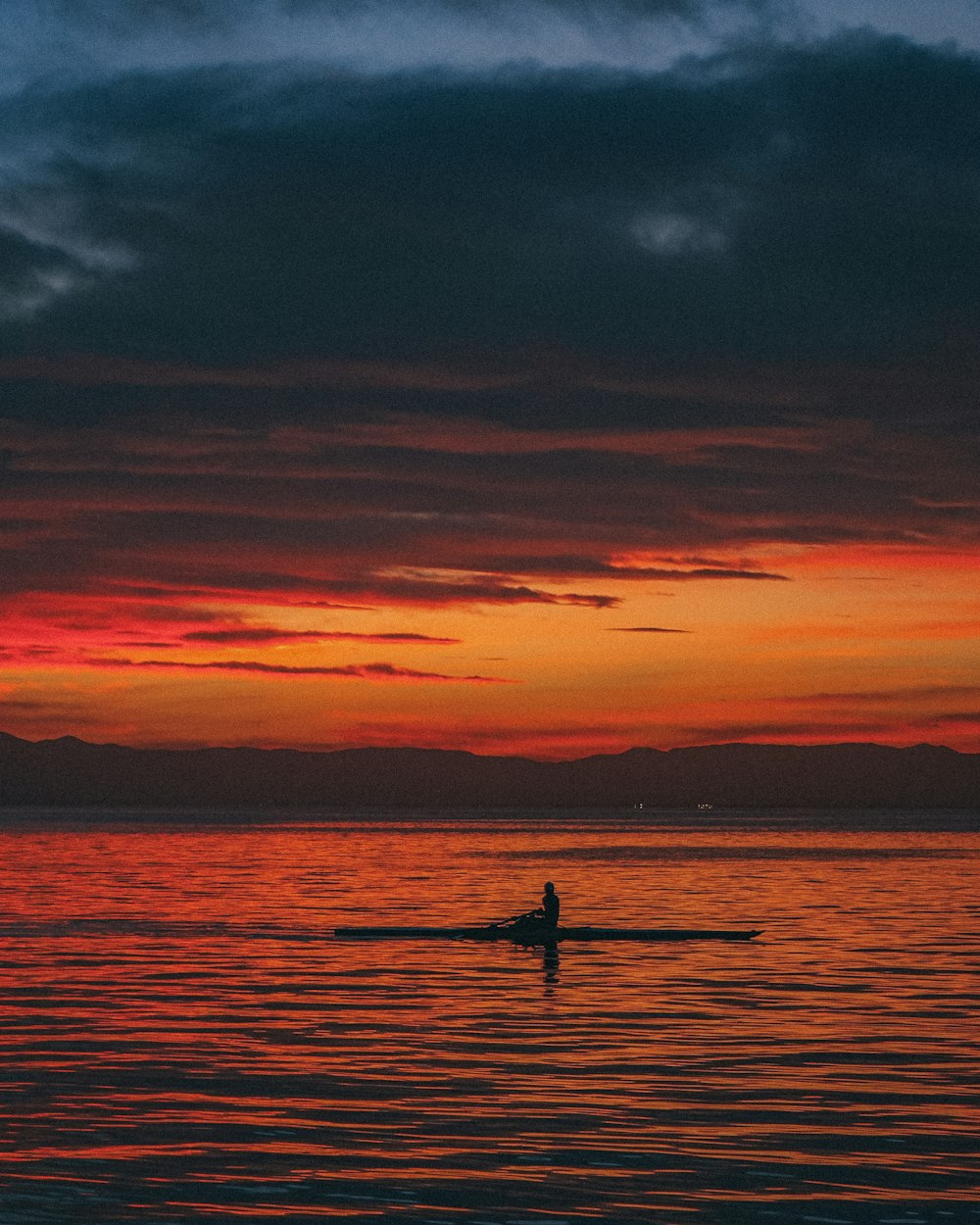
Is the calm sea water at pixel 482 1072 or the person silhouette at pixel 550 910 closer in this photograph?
the calm sea water at pixel 482 1072

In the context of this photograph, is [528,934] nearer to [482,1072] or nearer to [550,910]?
[550,910]

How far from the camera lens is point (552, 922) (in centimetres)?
5294

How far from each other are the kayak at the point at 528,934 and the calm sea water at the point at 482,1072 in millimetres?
569

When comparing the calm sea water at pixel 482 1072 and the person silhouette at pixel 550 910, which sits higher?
the person silhouette at pixel 550 910

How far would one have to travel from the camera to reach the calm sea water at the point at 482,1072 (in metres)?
20.4

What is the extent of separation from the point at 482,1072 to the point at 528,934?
76.1 feet

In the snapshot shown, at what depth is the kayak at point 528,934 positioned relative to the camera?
173ft

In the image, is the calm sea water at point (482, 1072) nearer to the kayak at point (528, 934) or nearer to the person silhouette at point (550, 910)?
the kayak at point (528, 934)

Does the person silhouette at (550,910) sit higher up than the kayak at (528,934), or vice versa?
the person silhouette at (550,910)

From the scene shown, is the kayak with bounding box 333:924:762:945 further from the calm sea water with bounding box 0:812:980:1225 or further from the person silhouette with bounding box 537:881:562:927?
the calm sea water with bounding box 0:812:980:1225

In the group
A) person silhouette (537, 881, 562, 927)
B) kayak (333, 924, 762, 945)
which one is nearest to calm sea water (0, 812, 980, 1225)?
kayak (333, 924, 762, 945)

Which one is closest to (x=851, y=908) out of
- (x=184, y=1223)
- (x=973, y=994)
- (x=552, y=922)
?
(x=552, y=922)

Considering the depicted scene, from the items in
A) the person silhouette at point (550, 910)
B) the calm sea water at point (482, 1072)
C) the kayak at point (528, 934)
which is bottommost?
the calm sea water at point (482, 1072)

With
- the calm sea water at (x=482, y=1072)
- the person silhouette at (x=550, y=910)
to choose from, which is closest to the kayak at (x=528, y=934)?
the person silhouette at (x=550, y=910)
